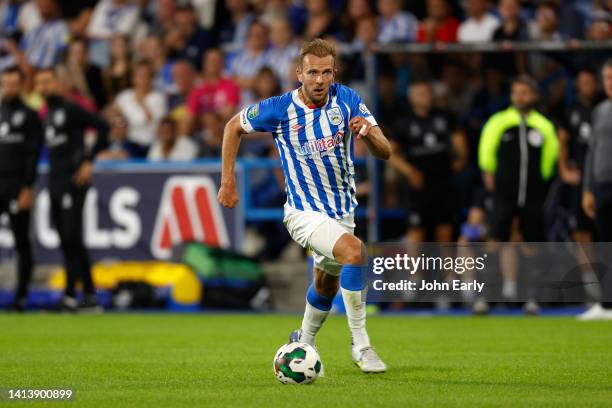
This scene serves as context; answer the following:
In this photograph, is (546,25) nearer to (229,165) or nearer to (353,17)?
(353,17)

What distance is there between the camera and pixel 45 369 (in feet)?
27.0

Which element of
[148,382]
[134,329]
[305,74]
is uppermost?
[305,74]

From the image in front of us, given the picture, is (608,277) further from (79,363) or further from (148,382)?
(79,363)

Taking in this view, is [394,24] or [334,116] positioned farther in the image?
[394,24]

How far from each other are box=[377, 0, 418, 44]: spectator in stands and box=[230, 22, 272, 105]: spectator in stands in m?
1.59

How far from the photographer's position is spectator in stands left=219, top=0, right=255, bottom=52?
18.2 meters

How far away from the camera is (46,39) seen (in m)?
19.6

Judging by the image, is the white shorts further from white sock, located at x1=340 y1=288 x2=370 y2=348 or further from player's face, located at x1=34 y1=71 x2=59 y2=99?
player's face, located at x1=34 y1=71 x2=59 y2=99

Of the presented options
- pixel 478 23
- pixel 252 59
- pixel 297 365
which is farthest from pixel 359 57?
pixel 297 365

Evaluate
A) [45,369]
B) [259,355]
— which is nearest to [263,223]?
[259,355]

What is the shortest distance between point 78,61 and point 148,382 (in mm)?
11681

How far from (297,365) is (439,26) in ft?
31.9

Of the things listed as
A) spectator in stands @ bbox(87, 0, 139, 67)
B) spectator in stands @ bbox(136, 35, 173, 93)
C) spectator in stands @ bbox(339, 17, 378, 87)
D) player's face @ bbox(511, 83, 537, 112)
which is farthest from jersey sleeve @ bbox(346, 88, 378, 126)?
spectator in stands @ bbox(87, 0, 139, 67)

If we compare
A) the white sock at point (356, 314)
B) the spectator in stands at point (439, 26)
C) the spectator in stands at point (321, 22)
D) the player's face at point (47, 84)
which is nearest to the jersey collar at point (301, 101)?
the white sock at point (356, 314)
